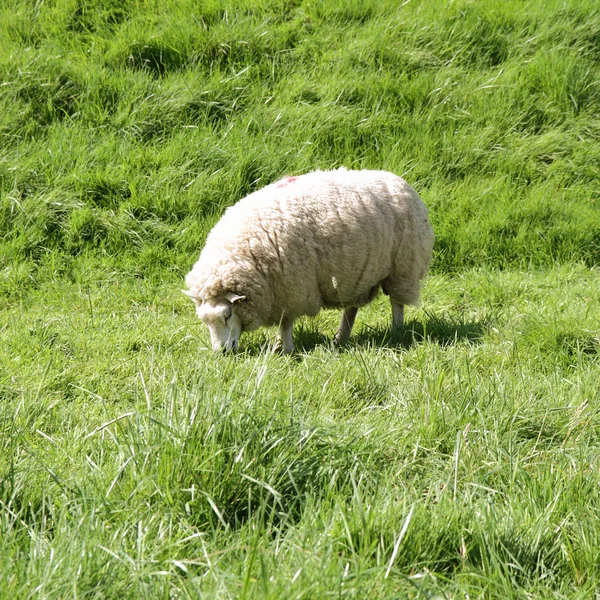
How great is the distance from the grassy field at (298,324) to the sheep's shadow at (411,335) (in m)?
0.04

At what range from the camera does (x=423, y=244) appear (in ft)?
20.7

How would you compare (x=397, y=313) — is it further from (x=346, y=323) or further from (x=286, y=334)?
(x=286, y=334)

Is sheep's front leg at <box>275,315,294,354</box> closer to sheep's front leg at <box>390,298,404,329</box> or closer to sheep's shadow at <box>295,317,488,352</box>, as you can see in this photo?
sheep's shadow at <box>295,317,488,352</box>

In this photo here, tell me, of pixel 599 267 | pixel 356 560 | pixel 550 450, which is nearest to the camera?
pixel 356 560

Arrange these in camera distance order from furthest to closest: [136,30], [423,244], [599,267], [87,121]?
[136,30]
[87,121]
[599,267]
[423,244]

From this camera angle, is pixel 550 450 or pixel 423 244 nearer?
pixel 550 450

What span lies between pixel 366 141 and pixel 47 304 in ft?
12.3

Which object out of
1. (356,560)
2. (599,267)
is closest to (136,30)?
(599,267)

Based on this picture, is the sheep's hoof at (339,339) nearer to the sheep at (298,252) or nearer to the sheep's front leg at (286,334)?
the sheep at (298,252)

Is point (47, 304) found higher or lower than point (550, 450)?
lower

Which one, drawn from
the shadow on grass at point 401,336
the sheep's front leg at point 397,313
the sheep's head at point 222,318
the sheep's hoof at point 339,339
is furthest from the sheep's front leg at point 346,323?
the sheep's head at point 222,318

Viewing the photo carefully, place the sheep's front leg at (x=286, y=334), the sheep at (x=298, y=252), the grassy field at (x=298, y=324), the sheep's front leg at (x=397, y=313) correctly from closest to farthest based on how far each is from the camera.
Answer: the grassy field at (x=298, y=324) < the sheep at (x=298, y=252) < the sheep's front leg at (x=286, y=334) < the sheep's front leg at (x=397, y=313)

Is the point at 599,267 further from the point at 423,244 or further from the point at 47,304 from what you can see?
the point at 47,304

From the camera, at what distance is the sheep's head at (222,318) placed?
5.40m
